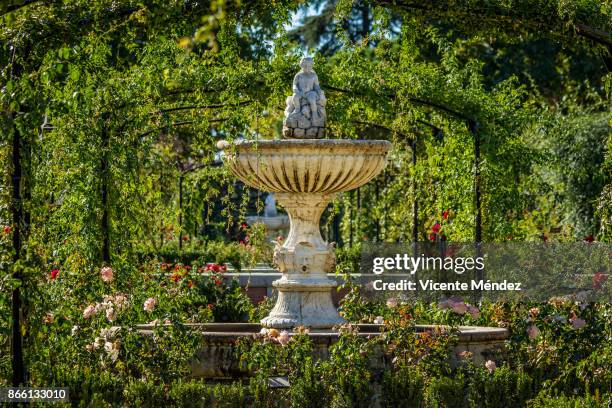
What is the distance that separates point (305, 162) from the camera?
8273 mm

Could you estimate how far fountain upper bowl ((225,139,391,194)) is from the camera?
324 inches

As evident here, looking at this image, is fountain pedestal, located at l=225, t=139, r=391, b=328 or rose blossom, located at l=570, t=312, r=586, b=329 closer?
rose blossom, located at l=570, t=312, r=586, b=329

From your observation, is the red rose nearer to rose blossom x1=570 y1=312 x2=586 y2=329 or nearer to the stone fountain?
rose blossom x1=570 y1=312 x2=586 y2=329

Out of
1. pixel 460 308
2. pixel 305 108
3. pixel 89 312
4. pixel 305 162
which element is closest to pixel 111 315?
pixel 89 312

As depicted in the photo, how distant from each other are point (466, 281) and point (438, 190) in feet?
3.13

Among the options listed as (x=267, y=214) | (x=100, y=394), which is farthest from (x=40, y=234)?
(x=267, y=214)

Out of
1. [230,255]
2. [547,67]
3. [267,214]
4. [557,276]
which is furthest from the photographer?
[547,67]

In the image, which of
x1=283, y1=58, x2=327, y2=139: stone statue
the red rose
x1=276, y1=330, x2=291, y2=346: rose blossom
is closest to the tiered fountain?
x1=283, y1=58, x2=327, y2=139: stone statue

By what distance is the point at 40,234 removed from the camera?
6098mm

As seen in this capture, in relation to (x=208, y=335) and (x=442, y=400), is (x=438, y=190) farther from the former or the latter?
(x=442, y=400)

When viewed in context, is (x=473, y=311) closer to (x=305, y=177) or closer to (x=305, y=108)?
(x=305, y=177)

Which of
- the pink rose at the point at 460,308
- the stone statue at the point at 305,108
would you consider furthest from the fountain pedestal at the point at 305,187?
the pink rose at the point at 460,308

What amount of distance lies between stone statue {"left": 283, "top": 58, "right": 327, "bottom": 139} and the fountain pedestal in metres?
0.47

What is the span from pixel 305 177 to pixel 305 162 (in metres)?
0.17
